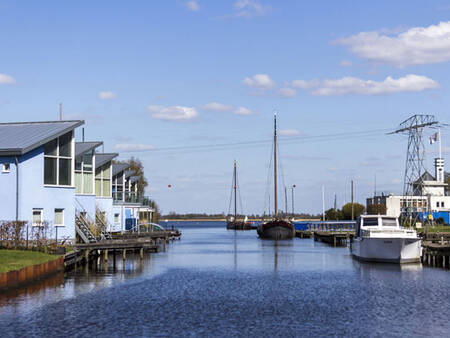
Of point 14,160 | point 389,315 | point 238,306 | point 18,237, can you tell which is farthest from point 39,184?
point 389,315

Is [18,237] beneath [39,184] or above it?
beneath

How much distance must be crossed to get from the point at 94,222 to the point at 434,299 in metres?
32.8

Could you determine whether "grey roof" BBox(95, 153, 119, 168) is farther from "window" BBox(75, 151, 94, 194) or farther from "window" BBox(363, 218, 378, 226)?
"window" BBox(363, 218, 378, 226)

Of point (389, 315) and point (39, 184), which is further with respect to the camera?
point (39, 184)

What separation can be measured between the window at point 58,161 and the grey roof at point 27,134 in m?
0.81

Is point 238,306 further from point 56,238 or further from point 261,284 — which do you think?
point 56,238

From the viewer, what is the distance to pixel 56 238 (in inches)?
1620

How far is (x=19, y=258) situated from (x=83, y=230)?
47.9 feet

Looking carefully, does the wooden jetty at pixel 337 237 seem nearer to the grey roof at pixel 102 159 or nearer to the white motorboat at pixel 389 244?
the white motorboat at pixel 389 244

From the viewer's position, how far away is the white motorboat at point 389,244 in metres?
46.6

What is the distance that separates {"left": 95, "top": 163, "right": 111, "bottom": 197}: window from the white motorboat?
27.3m

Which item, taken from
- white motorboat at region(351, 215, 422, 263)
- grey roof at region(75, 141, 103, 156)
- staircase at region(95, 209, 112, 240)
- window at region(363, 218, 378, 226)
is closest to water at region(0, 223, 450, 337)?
white motorboat at region(351, 215, 422, 263)

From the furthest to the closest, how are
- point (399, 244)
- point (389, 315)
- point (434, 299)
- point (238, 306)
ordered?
point (399, 244), point (434, 299), point (238, 306), point (389, 315)

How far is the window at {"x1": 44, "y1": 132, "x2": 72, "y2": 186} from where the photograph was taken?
43.2m
